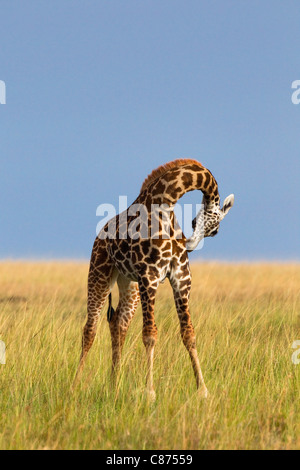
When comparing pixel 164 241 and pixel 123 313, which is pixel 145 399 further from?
pixel 164 241

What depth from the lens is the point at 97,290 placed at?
7.13 meters

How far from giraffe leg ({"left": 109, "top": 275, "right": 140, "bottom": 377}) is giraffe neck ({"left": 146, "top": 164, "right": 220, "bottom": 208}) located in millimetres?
1344

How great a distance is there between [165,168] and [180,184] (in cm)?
35

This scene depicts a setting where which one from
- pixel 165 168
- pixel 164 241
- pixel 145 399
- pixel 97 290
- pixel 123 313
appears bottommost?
pixel 145 399

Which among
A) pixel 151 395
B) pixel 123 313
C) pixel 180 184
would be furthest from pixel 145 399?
pixel 180 184

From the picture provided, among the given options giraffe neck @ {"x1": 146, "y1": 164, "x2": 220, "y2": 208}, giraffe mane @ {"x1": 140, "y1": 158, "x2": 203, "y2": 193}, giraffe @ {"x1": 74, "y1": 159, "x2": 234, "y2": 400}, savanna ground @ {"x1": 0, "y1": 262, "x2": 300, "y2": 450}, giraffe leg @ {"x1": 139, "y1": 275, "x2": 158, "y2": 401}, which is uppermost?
giraffe mane @ {"x1": 140, "y1": 158, "x2": 203, "y2": 193}

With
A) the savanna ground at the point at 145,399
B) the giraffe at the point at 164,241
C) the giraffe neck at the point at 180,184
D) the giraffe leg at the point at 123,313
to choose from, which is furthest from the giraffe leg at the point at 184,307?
the giraffe leg at the point at 123,313

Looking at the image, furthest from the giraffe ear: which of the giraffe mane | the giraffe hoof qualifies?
the giraffe hoof

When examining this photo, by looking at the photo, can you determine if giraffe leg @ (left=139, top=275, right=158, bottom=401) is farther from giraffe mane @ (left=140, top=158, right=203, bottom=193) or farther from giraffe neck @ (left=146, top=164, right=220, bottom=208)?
giraffe mane @ (left=140, top=158, right=203, bottom=193)

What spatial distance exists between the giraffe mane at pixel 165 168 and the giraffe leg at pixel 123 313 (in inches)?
50.2

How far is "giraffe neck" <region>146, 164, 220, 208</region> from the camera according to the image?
6.21 metres

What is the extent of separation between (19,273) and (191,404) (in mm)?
15981

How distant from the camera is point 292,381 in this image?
7.35 m
